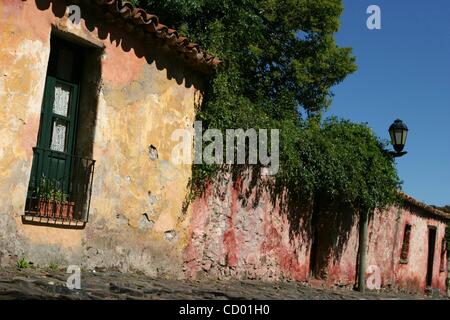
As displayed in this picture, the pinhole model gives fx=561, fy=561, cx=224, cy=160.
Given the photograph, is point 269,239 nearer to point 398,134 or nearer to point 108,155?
point 398,134

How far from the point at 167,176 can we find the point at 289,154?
2893 millimetres

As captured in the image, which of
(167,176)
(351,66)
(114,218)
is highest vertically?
(351,66)

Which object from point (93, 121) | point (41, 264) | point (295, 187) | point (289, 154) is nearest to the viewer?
point (41, 264)

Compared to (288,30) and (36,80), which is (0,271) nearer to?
(36,80)

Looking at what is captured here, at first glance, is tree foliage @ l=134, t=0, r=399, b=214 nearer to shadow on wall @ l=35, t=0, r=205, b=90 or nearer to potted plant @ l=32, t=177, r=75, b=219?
shadow on wall @ l=35, t=0, r=205, b=90

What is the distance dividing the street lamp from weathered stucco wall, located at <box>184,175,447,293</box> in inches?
84.0

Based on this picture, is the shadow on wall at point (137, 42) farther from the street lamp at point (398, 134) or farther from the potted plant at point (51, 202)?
the street lamp at point (398, 134)

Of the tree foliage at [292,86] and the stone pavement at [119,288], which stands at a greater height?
the tree foliage at [292,86]

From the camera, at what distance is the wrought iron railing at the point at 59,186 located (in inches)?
279

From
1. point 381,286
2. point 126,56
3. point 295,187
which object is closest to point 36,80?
point 126,56

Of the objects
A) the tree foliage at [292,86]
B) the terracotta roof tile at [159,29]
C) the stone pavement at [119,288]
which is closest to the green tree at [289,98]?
the tree foliage at [292,86]

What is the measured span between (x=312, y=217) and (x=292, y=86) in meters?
9.10

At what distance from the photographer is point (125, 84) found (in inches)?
319

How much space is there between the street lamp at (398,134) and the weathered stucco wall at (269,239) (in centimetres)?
213
